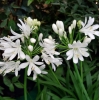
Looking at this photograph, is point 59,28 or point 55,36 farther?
point 55,36

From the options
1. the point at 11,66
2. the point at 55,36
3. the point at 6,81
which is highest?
the point at 55,36

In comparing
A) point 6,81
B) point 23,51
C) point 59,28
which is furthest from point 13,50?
point 6,81

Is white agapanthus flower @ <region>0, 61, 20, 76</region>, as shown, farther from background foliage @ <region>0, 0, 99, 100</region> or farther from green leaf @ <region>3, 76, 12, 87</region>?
green leaf @ <region>3, 76, 12, 87</region>

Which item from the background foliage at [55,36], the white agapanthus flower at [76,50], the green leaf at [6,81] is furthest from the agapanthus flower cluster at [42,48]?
the green leaf at [6,81]

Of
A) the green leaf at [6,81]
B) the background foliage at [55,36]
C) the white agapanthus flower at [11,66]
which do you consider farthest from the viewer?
the green leaf at [6,81]

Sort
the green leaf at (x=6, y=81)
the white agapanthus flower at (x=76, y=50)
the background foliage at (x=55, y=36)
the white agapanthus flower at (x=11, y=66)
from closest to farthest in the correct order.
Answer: the white agapanthus flower at (x=76, y=50)
the white agapanthus flower at (x=11, y=66)
the background foliage at (x=55, y=36)
the green leaf at (x=6, y=81)

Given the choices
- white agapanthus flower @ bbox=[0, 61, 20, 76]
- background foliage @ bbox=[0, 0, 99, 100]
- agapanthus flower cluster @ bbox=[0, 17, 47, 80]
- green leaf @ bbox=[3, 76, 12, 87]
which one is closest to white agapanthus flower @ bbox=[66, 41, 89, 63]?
agapanthus flower cluster @ bbox=[0, 17, 47, 80]

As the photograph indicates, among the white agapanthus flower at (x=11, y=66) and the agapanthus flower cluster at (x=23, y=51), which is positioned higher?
the agapanthus flower cluster at (x=23, y=51)

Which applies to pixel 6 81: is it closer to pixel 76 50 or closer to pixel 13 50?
pixel 13 50

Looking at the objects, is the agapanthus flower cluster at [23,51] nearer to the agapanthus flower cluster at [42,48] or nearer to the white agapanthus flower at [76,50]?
the agapanthus flower cluster at [42,48]

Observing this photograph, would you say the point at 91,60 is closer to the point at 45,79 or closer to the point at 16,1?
the point at 45,79
